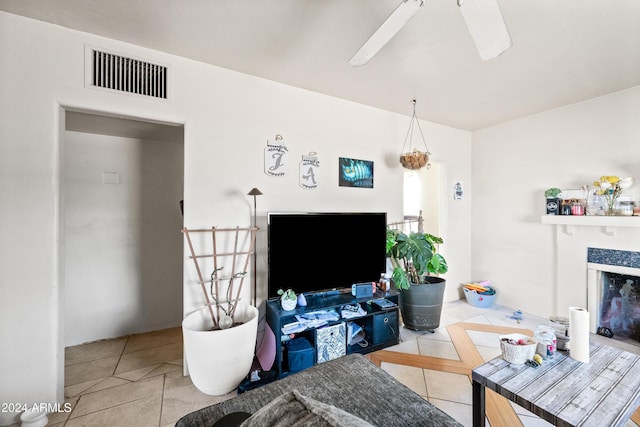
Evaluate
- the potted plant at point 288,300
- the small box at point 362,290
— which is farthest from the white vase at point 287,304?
the small box at point 362,290

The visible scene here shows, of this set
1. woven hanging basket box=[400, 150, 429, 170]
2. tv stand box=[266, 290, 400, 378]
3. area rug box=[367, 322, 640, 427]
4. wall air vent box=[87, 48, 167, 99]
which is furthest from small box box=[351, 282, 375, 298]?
wall air vent box=[87, 48, 167, 99]

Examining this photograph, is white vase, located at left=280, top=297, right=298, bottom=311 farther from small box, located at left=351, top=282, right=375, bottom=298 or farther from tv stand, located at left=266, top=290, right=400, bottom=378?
small box, located at left=351, top=282, right=375, bottom=298

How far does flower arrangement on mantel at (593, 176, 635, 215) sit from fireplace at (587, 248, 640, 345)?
0.45 metres

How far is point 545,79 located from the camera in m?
2.41

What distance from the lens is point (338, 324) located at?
2275 mm

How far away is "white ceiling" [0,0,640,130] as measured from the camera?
158 centimetres

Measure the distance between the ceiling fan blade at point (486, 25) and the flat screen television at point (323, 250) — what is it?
1.57 m

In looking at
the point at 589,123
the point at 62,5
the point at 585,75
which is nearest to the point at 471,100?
the point at 585,75

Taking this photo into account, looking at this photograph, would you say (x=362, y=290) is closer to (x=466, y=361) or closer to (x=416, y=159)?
(x=466, y=361)

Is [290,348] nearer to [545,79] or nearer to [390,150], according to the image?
[390,150]

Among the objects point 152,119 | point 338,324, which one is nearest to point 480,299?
point 338,324

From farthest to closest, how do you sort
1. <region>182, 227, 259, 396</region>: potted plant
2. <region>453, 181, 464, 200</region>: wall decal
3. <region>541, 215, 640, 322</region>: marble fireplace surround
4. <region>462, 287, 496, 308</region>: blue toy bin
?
<region>453, 181, 464, 200</region>: wall decal
<region>462, 287, 496, 308</region>: blue toy bin
<region>541, 215, 640, 322</region>: marble fireplace surround
<region>182, 227, 259, 396</region>: potted plant

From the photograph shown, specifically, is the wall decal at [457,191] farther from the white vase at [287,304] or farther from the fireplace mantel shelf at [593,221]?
the white vase at [287,304]

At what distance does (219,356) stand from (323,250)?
1.11m
